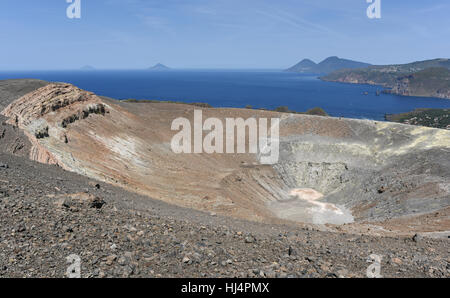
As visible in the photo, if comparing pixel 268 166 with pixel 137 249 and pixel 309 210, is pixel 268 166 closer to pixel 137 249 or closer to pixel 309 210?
pixel 309 210

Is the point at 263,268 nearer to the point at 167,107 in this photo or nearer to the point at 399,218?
the point at 399,218

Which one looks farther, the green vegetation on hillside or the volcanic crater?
the green vegetation on hillside

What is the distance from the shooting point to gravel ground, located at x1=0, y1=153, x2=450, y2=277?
6918mm

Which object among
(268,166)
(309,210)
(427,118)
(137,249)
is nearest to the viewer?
(137,249)

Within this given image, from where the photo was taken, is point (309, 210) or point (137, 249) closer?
point (137, 249)

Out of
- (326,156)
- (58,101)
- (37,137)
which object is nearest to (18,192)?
(37,137)

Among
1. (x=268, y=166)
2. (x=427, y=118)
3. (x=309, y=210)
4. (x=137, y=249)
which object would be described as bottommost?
(x=309, y=210)

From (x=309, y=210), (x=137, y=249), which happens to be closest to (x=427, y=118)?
(x=309, y=210)

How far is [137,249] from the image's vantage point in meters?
7.91

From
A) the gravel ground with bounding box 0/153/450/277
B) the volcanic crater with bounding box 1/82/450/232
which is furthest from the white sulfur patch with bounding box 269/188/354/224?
the gravel ground with bounding box 0/153/450/277

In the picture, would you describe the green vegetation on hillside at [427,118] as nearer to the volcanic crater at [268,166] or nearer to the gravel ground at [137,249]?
the volcanic crater at [268,166]

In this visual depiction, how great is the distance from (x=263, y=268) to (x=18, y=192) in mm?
8879

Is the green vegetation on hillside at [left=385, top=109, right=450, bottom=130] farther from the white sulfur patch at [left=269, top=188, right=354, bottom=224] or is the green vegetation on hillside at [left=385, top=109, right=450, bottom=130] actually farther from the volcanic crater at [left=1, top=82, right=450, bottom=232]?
the white sulfur patch at [left=269, top=188, right=354, bottom=224]
